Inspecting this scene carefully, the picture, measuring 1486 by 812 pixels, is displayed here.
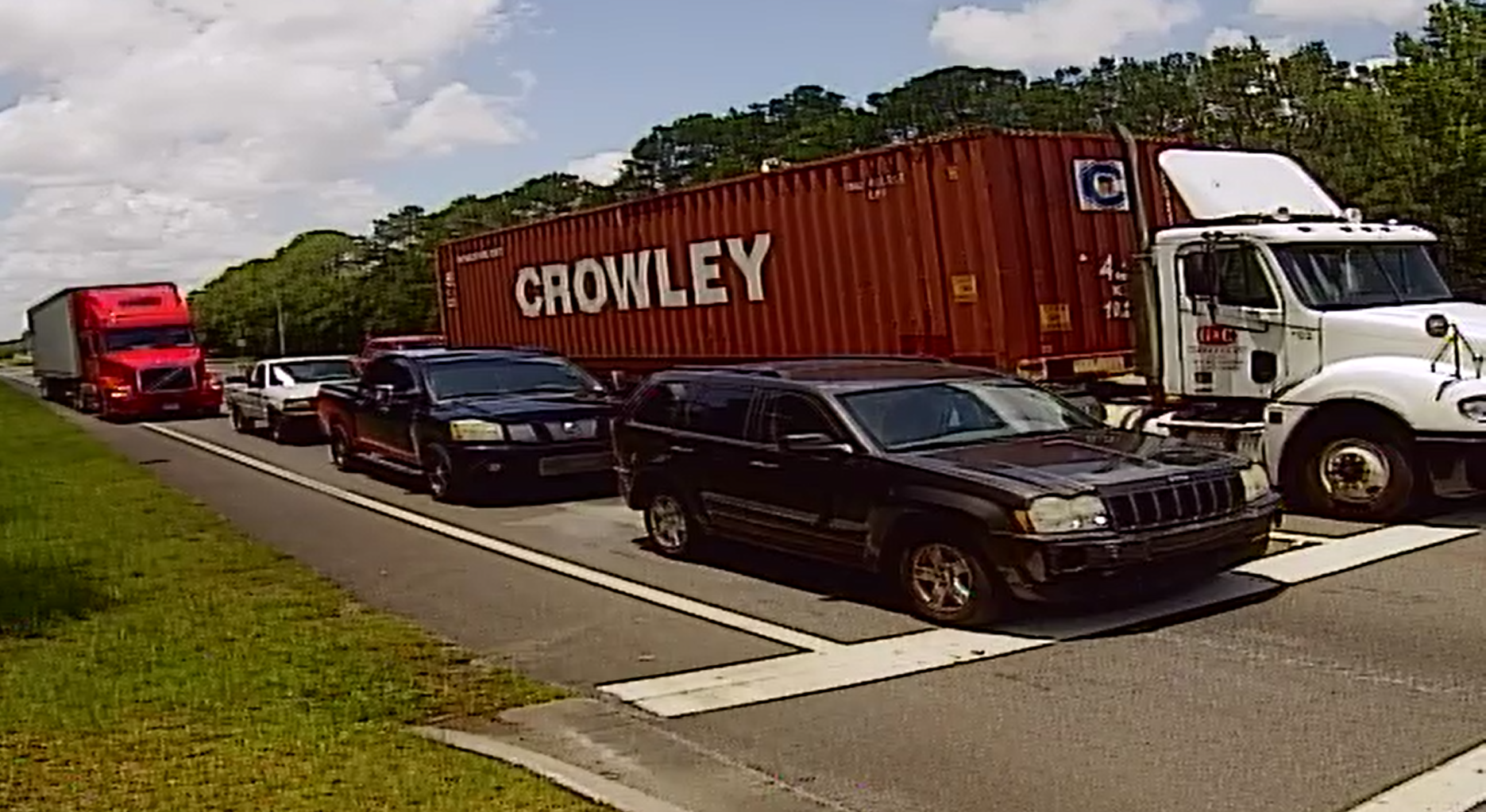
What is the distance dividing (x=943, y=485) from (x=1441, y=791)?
3.58 meters

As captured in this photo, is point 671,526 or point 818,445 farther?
point 671,526

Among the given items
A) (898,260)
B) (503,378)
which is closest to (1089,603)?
(898,260)

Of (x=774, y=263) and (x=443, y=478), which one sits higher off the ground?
(x=774, y=263)

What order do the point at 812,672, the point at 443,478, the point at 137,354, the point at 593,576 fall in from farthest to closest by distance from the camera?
1. the point at 137,354
2. the point at 443,478
3. the point at 593,576
4. the point at 812,672

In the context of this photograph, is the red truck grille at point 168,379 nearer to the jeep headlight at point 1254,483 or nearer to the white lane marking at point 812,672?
the white lane marking at point 812,672

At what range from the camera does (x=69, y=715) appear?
286 inches

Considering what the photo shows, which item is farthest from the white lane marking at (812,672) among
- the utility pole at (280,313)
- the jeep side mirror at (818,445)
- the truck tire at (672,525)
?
the utility pole at (280,313)

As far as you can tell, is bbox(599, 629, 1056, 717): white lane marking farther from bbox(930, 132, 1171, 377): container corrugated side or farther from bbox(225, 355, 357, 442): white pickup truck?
bbox(225, 355, 357, 442): white pickup truck

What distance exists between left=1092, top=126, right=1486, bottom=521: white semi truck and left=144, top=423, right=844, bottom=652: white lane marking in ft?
16.0

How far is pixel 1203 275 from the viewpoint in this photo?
12.9 meters

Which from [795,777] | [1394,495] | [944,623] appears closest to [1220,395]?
[1394,495]

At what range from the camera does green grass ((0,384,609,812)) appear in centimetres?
600

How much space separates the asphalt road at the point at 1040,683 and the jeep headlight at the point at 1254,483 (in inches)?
23.5

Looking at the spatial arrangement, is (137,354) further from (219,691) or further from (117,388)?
(219,691)
